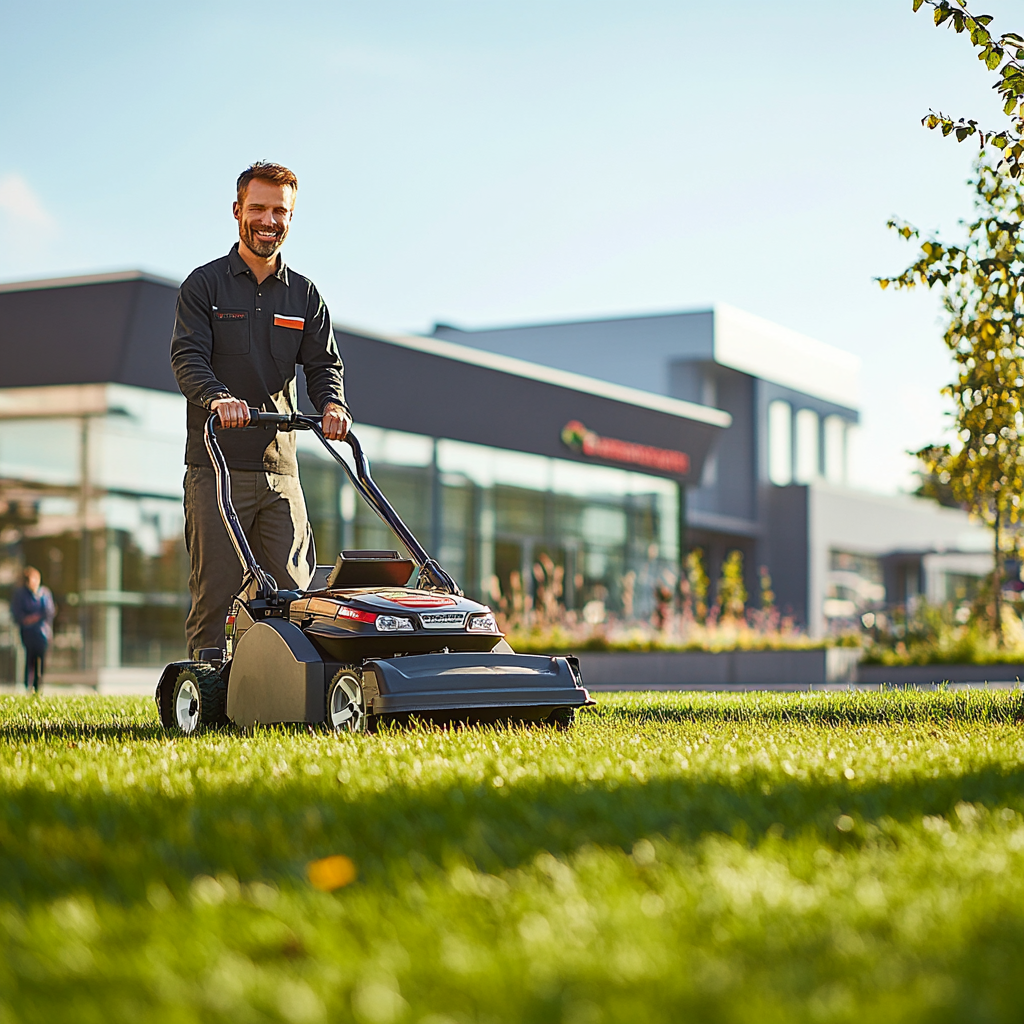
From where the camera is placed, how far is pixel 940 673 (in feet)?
62.3

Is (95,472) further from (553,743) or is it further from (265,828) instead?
(265,828)

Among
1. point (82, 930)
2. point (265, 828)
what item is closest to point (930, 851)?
point (265, 828)

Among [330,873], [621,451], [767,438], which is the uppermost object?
[767,438]

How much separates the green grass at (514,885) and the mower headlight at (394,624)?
2.72 ft

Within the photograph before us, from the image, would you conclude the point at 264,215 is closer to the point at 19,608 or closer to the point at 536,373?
the point at 19,608

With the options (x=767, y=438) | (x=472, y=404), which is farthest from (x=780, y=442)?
(x=472, y=404)

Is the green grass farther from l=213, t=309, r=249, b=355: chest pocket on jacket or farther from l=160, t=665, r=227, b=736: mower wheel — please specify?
l=213, t=309, r=249, b=355: chest pocket on jacket

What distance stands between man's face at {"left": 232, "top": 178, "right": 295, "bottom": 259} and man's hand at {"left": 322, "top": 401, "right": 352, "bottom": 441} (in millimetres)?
825

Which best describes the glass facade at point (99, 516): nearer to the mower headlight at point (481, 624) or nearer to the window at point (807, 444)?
the mower headlight at point (481, 624)

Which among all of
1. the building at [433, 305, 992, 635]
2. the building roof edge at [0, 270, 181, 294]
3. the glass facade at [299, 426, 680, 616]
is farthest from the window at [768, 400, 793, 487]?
the building roof edge at [0, 270, 181, 294]

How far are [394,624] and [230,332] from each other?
189cm

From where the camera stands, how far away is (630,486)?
3244 cm

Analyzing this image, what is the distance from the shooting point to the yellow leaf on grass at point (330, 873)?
9.28ft

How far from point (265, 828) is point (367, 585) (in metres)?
3.08
